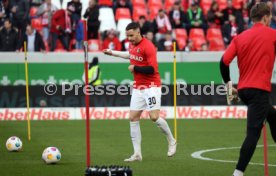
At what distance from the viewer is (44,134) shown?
69.6ft

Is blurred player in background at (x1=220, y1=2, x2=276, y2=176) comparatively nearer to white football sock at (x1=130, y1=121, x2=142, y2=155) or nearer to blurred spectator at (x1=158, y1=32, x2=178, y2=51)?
white football sock at (x1=130, y1=121, x2=142, y2=155)

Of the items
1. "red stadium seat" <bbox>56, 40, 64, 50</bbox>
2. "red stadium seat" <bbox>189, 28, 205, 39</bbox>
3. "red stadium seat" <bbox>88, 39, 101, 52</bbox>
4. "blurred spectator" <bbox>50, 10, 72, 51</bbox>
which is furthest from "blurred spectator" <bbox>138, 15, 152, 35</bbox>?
"red stadium seat" <bbox>56, 40, 64, 50</bbox>

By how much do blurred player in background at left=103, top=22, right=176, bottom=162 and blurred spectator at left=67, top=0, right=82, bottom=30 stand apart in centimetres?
1428

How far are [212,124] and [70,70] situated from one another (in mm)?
5860

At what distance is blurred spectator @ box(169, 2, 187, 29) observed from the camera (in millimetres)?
30734

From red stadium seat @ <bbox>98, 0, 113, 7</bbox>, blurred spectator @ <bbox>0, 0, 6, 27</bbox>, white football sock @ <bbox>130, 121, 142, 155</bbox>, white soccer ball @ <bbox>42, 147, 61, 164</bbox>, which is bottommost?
white soccer ball @ <bbox>42, 147, 61, 164</bbox>

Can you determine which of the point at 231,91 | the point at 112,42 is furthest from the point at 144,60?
the point at 112,42

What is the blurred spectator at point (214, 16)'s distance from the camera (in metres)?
31.2

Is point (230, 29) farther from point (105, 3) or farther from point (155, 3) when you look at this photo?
point (105, 3)

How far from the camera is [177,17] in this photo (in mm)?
30906

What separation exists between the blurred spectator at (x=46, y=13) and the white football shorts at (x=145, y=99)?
1467 centimetres

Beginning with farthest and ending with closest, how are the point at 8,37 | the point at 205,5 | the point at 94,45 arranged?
the point at 205,5 < the point at 94,45 < the point at 8,37

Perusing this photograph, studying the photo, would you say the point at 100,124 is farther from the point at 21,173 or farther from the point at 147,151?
the point at 21,173

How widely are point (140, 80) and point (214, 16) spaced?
16.6m
